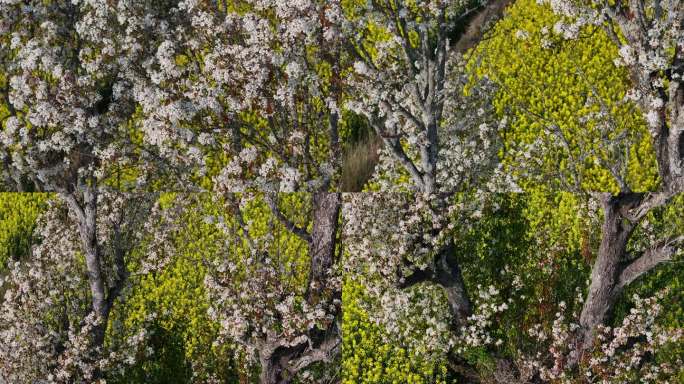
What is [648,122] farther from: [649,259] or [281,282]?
[281,282]

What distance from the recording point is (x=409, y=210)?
8.60m

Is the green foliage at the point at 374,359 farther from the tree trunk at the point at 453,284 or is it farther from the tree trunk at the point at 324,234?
the tree trunk at the point at 453,284

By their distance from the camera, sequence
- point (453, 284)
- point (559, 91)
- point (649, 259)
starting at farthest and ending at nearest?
1. point (559, 91)
2. point (453, 284)
3. point (649, 259)

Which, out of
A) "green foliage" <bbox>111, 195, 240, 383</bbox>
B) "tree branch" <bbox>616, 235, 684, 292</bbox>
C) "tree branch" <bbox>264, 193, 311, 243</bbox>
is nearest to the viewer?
"tree branch" <bbox>264, 193, 311, 243</bbox>

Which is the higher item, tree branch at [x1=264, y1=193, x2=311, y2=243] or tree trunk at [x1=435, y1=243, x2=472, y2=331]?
tree branch at [x1=264, y1=193, x2=311, y2=243]

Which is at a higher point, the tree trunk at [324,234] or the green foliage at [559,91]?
the green foliage at [559,91]

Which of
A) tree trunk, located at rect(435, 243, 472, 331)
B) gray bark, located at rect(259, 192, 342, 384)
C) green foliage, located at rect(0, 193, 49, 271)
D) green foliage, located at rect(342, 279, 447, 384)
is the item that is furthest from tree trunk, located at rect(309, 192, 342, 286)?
green foliage, located at rect(0, 193, 49, 271)

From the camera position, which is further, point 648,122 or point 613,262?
point 613,262

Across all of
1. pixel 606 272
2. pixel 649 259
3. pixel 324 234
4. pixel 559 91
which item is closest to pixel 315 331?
pixel 324 234

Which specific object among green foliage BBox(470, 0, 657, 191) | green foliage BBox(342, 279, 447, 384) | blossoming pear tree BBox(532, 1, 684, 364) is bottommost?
green foliage BBox(342, 279, 447, 384)

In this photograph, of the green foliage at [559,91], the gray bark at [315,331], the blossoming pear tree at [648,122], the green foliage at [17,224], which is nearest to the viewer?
the blossoming pear tree at [648,122]

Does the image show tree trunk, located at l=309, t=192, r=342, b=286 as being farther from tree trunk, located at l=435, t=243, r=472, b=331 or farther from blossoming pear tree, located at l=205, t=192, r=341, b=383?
tree trunk, located at l=435, t=243, r=472, b=331

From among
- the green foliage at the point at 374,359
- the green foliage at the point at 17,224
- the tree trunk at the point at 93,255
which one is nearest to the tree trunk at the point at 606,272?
the green foliage at the point at 374,359

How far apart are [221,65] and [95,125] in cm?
188
